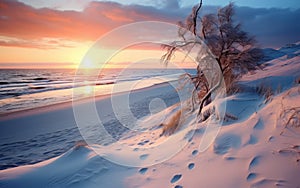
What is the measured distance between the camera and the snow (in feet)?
10.6

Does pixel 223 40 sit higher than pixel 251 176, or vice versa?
pixel 223 40

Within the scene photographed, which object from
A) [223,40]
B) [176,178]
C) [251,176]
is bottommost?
[176,178]

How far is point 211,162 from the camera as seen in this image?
3861mm

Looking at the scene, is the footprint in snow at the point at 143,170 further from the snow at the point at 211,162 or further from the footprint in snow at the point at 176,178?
the footprint in snow at the point at 176,178

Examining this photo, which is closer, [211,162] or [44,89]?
[211,162]

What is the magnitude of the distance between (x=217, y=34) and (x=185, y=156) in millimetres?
5836

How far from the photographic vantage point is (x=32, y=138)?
340 inches

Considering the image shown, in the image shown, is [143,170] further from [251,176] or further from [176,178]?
[251,176]

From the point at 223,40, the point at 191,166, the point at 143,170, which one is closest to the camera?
the point at 191,166

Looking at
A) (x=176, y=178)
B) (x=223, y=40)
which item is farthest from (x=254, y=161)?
(x=223, y=40)

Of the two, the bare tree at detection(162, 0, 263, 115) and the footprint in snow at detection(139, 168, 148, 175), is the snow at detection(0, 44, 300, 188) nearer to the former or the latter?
the footprint in snow at detection(139, 168, 148, 175)

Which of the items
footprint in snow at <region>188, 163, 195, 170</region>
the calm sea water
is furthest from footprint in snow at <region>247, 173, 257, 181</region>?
the calm sea water

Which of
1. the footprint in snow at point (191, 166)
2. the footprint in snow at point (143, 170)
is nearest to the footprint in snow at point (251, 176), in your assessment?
the footprint in snow at point (191, 166)

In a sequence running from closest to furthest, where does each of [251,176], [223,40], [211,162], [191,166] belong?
[251,176], [211,162], [191,166], [223,40]
